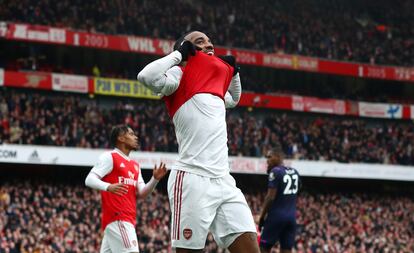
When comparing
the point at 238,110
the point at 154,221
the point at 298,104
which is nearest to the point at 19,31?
the point at 154,221

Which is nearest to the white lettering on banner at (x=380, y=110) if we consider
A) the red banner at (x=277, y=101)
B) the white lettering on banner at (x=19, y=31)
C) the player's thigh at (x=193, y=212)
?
the red banner at (x=277, y=101)

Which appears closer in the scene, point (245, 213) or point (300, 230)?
point (245, 213)

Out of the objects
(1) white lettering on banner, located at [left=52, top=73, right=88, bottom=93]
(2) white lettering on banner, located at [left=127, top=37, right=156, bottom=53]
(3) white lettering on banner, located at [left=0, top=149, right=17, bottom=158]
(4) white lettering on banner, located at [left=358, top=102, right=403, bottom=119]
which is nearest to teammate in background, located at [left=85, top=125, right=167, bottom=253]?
(3) white lettering on banner, located at [left=0, top=149, right=17, bottom=158]

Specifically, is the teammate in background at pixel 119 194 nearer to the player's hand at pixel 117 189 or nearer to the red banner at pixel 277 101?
the player's hand at pixel 117 189

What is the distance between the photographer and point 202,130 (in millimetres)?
6266

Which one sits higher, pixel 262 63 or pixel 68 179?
pixel 262 63

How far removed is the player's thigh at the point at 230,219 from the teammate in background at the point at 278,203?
5594mm

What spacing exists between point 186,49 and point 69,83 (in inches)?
1117

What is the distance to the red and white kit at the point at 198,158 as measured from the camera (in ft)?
20.2

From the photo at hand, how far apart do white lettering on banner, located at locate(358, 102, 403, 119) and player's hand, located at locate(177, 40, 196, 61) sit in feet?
118

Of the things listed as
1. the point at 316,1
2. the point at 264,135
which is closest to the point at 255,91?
the point at 264,135

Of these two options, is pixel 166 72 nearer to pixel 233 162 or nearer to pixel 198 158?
pixel 198 158

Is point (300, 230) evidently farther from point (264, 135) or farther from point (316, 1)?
point (316, 1)

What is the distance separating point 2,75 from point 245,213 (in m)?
27.7
